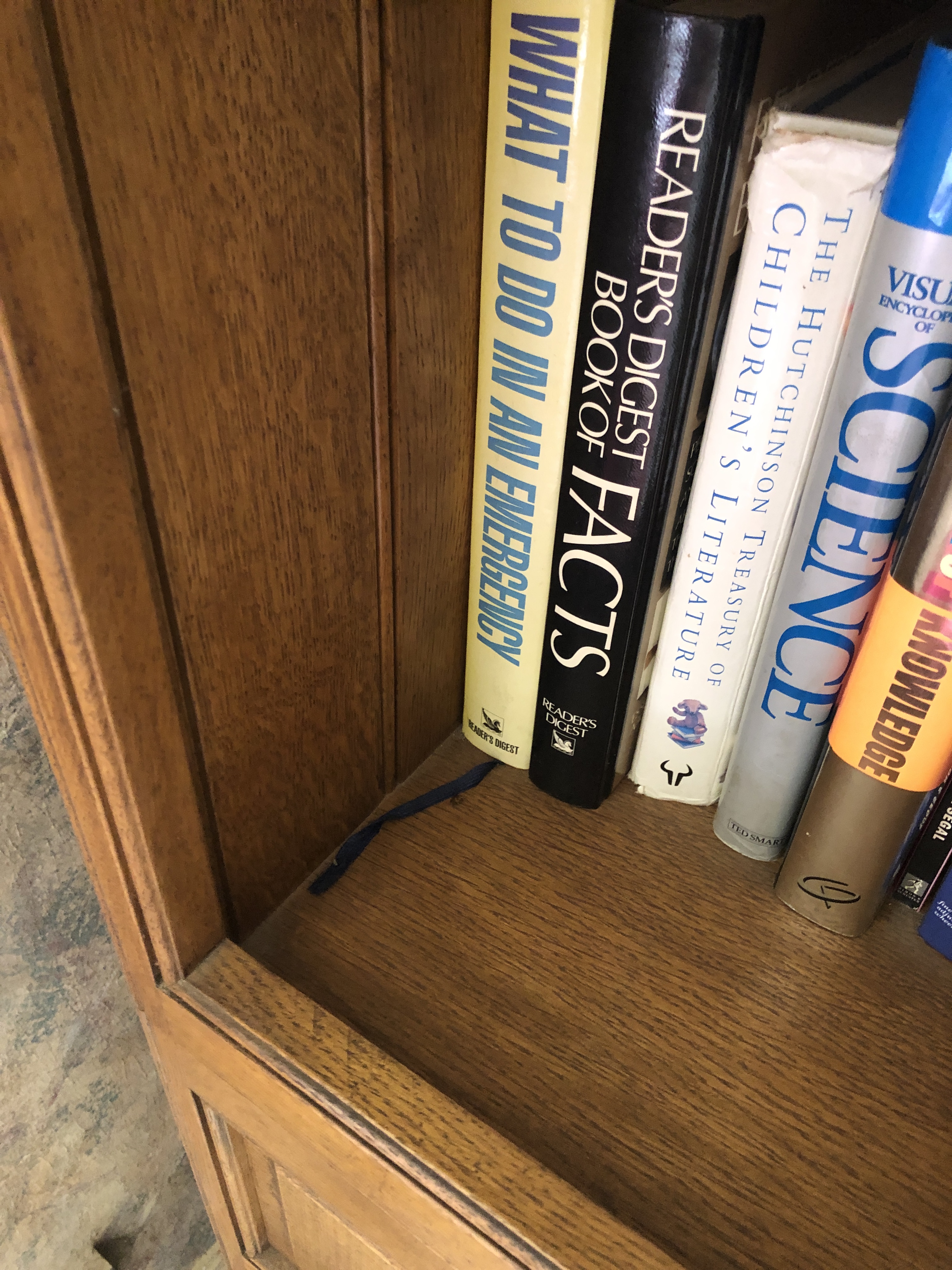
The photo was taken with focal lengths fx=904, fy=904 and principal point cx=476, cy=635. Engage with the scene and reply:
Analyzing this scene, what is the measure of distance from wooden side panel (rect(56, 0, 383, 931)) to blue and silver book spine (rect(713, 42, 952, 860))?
0.19m

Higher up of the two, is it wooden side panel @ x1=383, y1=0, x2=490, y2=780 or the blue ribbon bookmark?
wooden side panel @ x1=383, y1=0, x2=490, y2=780

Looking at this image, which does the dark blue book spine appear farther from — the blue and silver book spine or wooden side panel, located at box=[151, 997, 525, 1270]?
wooden side panel, located at box=[151, 997, 525, 1270]

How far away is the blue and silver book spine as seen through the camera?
0.31m

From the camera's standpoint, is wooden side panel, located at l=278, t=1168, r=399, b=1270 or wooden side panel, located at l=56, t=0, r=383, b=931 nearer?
wooden side panel, located at l=56, t=0, r=383, b=931

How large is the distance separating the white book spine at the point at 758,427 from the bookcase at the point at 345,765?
8 cm

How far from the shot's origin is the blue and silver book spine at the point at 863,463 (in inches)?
12.3

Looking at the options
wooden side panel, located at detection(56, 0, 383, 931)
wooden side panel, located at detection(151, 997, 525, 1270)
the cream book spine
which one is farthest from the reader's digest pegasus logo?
wooden side panel, located at detection(151, 997, 525, 1270)

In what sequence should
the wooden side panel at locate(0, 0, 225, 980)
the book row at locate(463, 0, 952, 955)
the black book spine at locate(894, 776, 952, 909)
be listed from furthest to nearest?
the black book spine at locate(894, 776, 952, 909) → the book row at locate(463, 0, 952, 955) → the wooden side panel at locate(0, 0, 225, 980)

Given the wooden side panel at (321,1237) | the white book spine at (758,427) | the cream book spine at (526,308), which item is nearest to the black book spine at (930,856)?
the white book spine at (758,427)

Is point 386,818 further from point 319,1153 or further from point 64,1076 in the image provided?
point 64,1076

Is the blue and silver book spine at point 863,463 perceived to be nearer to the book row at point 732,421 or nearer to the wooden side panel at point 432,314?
the book row at point 732,421

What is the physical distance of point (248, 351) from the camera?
32cm

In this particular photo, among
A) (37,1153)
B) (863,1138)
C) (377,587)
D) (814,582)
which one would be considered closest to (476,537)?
(377,587)

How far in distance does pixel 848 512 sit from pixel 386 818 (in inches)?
11.4
